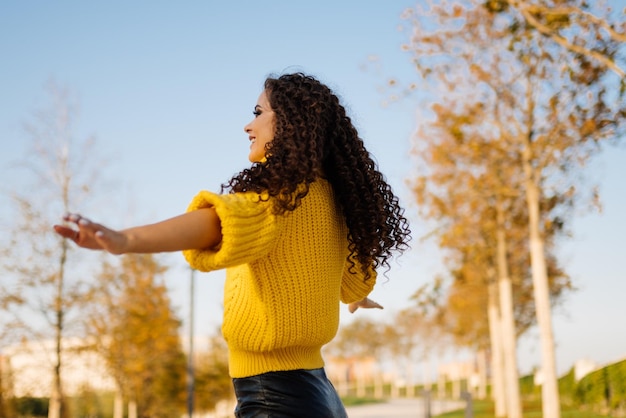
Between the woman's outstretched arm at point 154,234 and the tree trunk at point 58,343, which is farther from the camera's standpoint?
the tree trunk at point 58,343

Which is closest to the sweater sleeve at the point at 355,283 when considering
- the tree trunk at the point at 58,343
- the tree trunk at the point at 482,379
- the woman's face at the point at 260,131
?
the woman's face at the point at 260,131

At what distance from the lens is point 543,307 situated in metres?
17.5

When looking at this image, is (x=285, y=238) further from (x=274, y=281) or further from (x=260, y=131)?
(x=260, y=131)

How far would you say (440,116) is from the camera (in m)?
19.1

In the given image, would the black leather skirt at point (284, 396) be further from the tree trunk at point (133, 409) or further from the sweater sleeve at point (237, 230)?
the tree trunk at point (133, 409)

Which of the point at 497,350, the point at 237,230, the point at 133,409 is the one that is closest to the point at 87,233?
the point at 237,230

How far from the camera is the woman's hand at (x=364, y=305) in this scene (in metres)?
3.33

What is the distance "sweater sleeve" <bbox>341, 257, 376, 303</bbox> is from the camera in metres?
3.08

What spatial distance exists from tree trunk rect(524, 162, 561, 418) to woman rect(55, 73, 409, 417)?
15216 mm

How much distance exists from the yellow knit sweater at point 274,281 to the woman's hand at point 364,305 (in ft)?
2.32

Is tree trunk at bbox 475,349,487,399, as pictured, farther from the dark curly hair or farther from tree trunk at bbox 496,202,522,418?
the dark curly hair

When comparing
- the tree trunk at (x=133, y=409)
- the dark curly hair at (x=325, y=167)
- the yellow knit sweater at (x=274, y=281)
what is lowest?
the tree trunk at (x=133, y=409)

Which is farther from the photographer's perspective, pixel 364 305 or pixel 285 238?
pixel 364 305

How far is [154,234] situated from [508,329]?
21.7m
